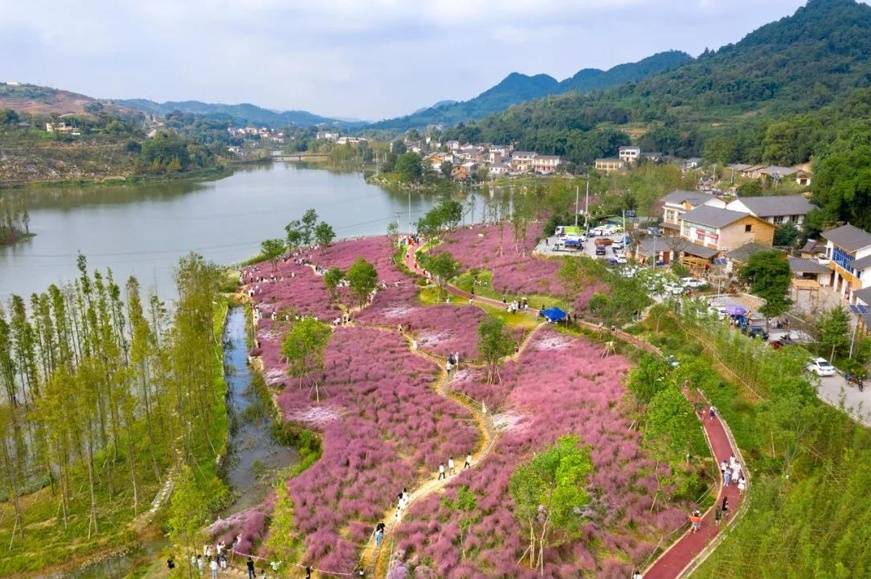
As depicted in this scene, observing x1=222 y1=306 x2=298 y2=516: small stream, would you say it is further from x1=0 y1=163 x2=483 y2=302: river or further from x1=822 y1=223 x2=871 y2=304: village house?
x1=822 y1=223 x2=871 y2=304: village house

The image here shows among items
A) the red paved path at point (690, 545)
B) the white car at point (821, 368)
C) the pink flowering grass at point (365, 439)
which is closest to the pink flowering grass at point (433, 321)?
the pink flowering grass at point (365, 439)

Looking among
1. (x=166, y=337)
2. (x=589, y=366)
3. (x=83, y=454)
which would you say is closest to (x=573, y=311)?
(x=589, y=366)

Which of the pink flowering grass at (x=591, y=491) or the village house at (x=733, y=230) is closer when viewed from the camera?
the pink flowering grass at (x=591, y=491)

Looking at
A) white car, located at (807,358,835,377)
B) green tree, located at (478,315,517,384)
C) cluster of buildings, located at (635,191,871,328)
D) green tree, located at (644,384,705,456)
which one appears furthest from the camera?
cluster of buildings, located at (635,191,871,328)

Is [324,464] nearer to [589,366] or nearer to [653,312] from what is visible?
[589,366]

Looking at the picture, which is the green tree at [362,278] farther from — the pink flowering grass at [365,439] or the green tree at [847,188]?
the green tree at [847,188]

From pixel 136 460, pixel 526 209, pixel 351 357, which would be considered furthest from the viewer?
pixel 526 209

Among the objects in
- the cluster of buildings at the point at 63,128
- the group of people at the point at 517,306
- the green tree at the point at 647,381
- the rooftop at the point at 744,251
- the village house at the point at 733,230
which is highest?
the cluster of buildings at the point at 63,128

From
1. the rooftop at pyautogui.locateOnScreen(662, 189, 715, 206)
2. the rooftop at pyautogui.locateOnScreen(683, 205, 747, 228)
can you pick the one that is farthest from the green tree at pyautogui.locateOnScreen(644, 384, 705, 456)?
the rooftop at pyautogui.locateOnScreen(662, 189, 715, 206)
